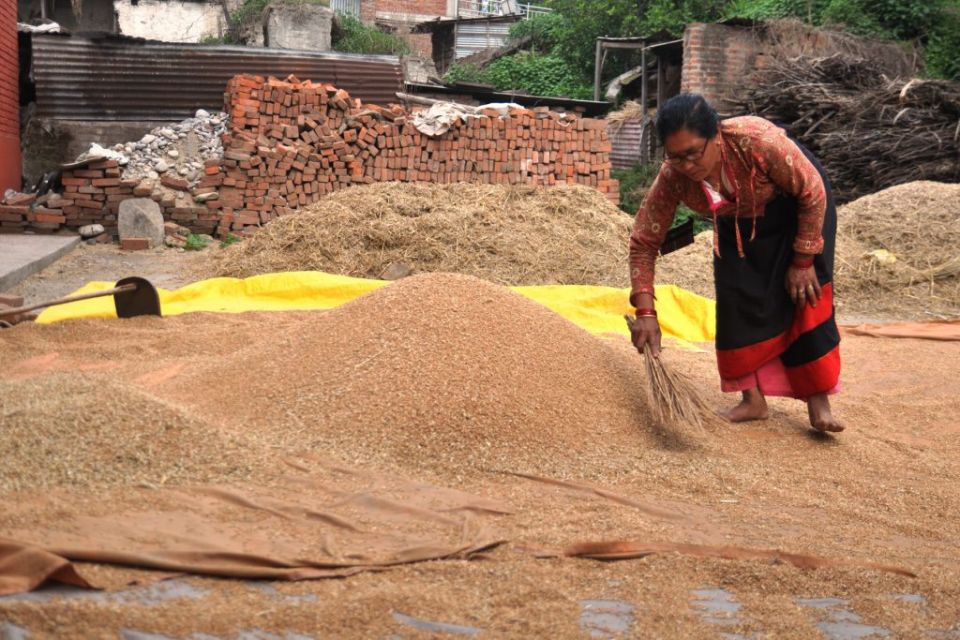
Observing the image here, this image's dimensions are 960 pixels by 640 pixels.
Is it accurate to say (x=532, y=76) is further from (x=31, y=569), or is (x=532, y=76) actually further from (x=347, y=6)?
(x=31, y=569)

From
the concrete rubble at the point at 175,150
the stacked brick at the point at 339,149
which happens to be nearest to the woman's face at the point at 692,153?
the stacked brick at the point at 339,149

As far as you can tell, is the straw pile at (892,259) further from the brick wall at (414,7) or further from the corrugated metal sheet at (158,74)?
the brick wall at (414,7)

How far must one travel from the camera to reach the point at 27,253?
26.1 ft

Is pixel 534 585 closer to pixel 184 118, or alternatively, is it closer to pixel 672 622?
pixel 672 622

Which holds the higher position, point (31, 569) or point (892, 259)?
point (31, 569)

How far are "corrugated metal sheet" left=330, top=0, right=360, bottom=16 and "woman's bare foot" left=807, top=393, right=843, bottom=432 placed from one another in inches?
922

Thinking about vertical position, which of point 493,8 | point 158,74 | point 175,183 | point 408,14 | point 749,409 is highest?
point 493,8

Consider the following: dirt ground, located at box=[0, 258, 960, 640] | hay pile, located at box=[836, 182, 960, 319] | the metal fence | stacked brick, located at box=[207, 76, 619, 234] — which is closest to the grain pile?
dirt ground, located at box=[0, 258, 960, 640]

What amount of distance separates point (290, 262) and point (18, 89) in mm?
5501

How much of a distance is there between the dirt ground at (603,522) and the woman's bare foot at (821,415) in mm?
62

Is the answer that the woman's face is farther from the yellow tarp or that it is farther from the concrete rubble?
the concrete rubble

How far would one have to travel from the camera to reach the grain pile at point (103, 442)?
2467 millimetres

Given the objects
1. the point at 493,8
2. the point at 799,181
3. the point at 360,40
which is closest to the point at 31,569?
the point at 799,181

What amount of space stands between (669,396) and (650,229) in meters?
0.59
